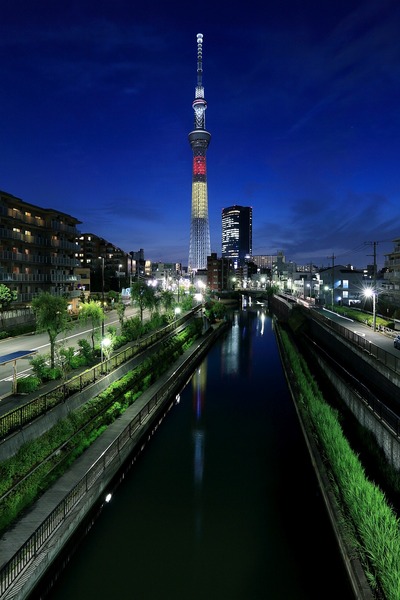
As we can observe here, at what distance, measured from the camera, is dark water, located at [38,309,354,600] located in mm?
9391

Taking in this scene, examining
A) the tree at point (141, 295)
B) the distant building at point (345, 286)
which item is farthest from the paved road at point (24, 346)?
the distant building at point (345, 286)

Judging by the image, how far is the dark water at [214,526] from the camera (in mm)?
9391

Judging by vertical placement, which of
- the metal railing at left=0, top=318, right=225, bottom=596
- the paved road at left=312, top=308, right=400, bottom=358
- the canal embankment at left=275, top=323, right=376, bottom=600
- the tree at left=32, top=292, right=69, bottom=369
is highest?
the tree at left=32, top=292, right=69, bottom=369

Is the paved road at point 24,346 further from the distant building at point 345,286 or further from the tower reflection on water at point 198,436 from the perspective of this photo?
the distant building at point 345,286

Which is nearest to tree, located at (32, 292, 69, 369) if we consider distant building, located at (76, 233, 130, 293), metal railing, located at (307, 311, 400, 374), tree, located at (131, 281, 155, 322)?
metal railing, located at (307, 311, 400, 374)

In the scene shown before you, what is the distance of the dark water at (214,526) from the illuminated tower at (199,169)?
159855 mm

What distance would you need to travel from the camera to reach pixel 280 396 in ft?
84.8

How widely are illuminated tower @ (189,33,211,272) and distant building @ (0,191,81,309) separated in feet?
433

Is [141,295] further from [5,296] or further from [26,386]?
[26,386]

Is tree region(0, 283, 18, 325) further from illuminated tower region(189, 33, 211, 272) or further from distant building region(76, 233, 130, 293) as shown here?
illuminated tower region(189, 33, 211, 272)

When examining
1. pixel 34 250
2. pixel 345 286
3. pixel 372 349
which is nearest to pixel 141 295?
pixel 34 250

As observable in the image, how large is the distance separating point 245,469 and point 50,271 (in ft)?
115

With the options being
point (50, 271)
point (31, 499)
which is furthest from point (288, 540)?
point (50, 271)

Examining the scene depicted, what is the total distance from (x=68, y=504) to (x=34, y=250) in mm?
36237
